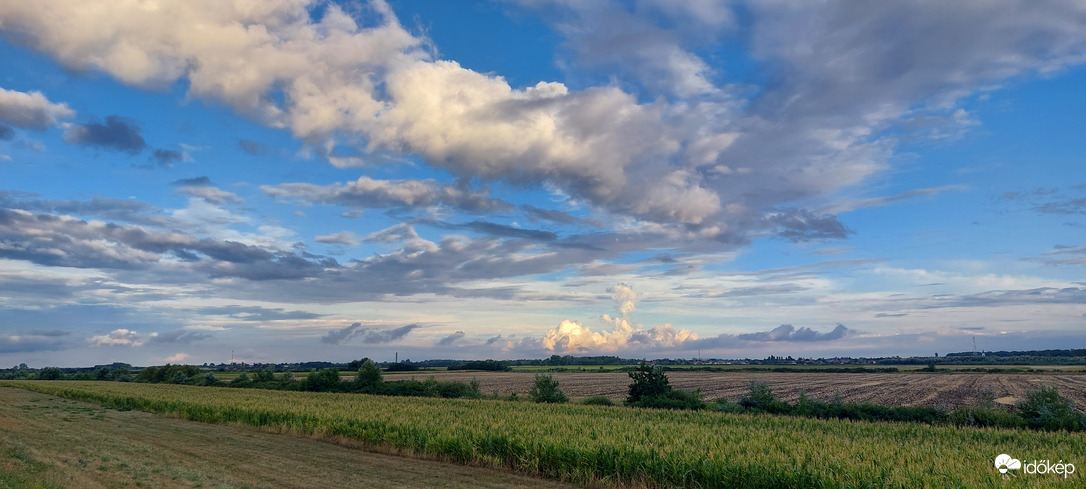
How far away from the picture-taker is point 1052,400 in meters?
32.8

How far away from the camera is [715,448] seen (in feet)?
58.3

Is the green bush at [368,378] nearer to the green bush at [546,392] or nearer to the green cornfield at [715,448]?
the green bush at [546,392]

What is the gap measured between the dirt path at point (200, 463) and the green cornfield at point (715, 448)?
37.5 inches

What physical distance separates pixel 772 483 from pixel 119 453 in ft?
70.9

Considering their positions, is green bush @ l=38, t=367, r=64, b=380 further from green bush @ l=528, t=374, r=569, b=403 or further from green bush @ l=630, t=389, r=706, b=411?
green bush @ l=630, t=389, r=706, b=411

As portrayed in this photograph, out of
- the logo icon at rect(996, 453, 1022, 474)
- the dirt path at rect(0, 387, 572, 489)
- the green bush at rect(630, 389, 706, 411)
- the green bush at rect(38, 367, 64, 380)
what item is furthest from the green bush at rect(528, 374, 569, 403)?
the green bush at rect(38, 367, 64, 380)

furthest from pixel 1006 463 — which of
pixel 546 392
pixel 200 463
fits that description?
pixel 546 392

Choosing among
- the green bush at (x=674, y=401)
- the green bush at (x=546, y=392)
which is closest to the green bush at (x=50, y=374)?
the green bush at (x=546, y=392)

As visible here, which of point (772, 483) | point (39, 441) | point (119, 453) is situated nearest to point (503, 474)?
point (772, 483)

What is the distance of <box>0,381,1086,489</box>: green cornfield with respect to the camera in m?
14.5

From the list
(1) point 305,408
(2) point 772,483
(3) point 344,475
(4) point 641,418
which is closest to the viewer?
(2) point 772,483

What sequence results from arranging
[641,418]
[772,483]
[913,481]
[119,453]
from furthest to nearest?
[641,418], [119,453], [772,483], [913,481]

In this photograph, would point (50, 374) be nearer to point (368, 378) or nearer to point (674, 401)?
point (368, 378)

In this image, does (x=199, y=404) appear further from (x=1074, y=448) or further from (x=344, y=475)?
(x=1074, y=448)
